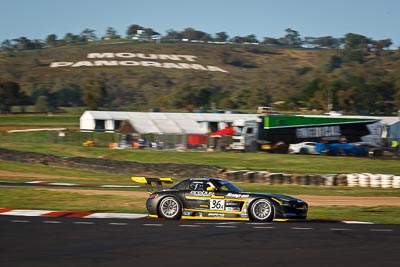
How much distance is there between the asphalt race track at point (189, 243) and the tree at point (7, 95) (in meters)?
81.8

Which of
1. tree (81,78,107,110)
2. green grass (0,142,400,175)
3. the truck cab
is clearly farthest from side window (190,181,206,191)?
tree (81,78,107,110)

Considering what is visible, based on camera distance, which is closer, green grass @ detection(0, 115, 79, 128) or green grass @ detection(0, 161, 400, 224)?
green grass @ detection(0, 161, 400, 224)

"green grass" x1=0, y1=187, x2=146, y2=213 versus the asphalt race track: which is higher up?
"green grass" x1=0, y1=187, x2=146, y2=213

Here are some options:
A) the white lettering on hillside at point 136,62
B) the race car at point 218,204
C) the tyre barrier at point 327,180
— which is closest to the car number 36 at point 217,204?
the race car at point 218,204

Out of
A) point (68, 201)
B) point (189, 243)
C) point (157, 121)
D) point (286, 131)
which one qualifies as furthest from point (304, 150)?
point (189, 243)

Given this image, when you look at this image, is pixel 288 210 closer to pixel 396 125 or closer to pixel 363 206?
pixel 363 206

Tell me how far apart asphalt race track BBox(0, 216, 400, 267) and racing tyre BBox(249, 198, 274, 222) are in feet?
1.17

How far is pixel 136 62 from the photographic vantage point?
519 ft

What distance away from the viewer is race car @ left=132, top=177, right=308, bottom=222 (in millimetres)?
15844

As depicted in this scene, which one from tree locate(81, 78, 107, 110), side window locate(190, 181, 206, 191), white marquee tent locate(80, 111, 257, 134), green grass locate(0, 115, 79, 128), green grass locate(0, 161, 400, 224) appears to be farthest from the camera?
tree locate(81, 78, 107, 110)

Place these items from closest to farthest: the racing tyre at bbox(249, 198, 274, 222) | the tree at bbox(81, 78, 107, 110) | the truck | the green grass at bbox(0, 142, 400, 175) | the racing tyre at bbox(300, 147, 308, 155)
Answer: the racing tyre at bbox(249, 198, 274, 222), the green grass at bbox(0, 142, 400, 175), the racing tyre at bbox(300, 147, 308, 155), the truck, the tree at bbox(81, 78, 107, 110)

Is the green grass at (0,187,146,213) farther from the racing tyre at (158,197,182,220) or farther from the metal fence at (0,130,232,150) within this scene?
the metal fence at (0,130,232,150)

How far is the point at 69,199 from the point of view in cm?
2186

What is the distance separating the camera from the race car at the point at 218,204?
52.0 ft
